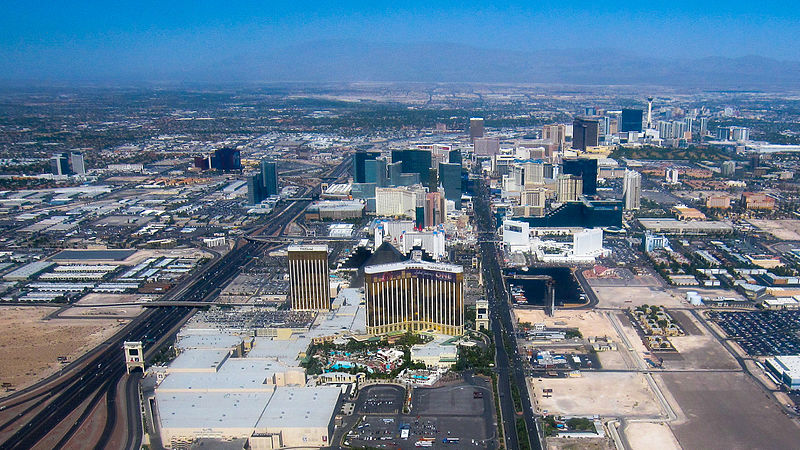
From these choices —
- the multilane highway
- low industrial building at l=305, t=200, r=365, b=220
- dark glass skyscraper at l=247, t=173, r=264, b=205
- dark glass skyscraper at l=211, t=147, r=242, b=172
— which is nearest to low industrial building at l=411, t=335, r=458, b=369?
the multilane highway

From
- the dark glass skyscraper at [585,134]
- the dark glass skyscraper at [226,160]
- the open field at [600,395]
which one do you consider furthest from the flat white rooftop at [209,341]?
the dark glass skyscraper at [585,134]

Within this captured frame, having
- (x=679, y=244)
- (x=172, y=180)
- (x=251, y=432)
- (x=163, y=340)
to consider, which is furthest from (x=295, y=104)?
(x=251, y=432)

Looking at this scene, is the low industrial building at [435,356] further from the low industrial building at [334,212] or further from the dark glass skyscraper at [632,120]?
the dark glass skyscraper at [632,120]

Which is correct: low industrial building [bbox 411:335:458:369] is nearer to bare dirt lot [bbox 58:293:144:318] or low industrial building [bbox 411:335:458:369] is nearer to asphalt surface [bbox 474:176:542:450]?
asphalt surface [bbox 474:176:542:450]

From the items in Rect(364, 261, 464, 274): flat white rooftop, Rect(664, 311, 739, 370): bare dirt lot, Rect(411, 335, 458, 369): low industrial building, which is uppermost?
Rect(364, 261, 464, 274): flat white rooftop

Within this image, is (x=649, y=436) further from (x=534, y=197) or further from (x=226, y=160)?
(x=226, y=160)
